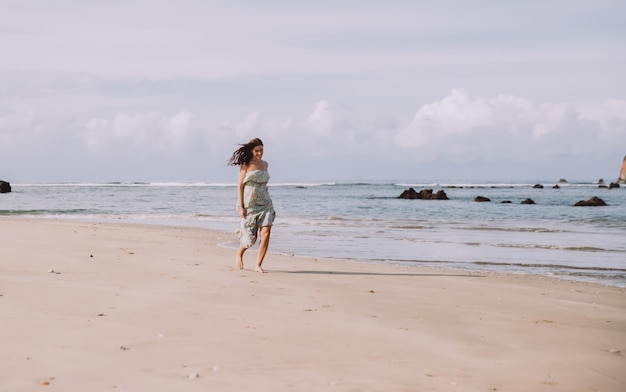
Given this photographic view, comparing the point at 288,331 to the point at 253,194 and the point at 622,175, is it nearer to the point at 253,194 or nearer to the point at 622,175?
the point at 253,194

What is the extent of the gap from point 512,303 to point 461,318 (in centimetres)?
173

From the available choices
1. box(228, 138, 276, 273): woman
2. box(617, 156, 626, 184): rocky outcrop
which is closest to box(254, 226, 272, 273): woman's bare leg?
box(228, 138, 276, 273): woman

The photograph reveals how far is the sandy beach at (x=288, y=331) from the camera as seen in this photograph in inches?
203

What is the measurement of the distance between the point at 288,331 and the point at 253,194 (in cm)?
504

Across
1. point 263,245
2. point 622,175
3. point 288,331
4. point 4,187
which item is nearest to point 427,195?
point 4,187

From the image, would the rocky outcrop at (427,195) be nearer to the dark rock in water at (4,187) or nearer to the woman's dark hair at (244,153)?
the dark rock in water at (4,187)

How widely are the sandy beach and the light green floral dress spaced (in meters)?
0.79

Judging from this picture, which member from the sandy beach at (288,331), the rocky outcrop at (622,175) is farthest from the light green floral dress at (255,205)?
the rocky outcrop at (622,175)

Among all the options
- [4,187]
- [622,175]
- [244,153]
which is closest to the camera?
[244,153]

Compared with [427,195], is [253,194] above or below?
above

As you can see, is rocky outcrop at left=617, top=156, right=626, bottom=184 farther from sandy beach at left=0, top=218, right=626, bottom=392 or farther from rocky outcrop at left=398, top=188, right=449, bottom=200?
sandy beach at left=0, top=218, right=626, bottom=392

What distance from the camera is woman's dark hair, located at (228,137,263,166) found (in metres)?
11.3

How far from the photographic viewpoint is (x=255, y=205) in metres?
11.5

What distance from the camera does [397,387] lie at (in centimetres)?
505
